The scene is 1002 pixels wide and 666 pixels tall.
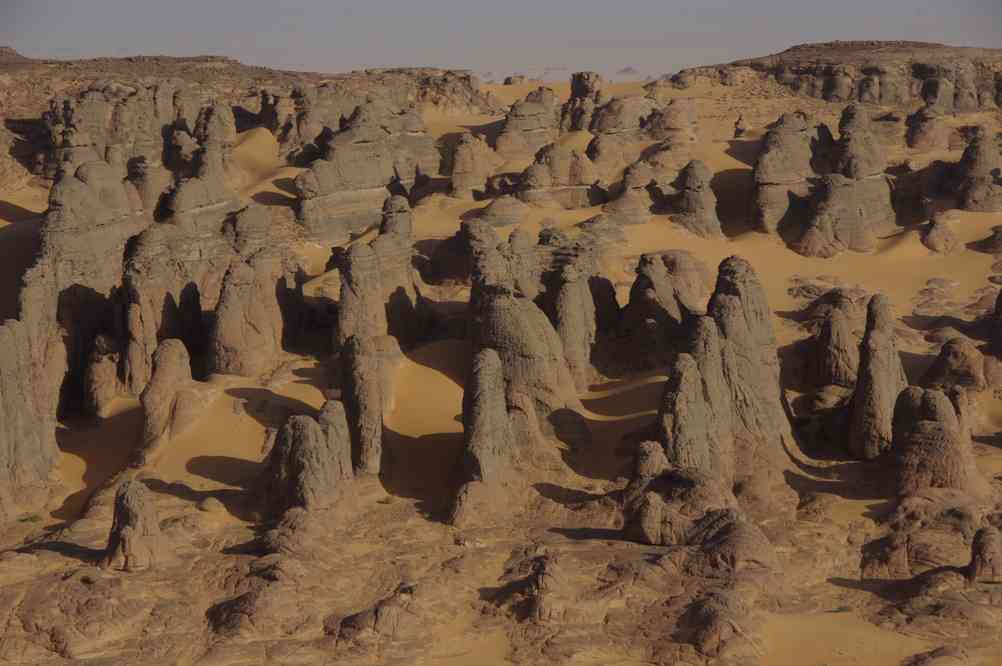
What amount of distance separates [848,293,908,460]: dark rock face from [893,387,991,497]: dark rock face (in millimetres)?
1412

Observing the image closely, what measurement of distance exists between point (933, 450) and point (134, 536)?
1736 cm

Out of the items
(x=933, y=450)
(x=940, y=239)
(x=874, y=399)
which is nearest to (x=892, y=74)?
(x=940, y=239)

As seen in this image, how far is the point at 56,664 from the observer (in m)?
22.2

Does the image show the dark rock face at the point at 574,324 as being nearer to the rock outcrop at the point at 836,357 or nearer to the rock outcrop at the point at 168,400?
the rock outcrop at the point at 836,357

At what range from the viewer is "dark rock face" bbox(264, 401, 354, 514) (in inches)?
1055

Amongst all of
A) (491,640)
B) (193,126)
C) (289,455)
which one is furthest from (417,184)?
(491,640)

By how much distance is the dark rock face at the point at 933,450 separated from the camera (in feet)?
89.6

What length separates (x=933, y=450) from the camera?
27453 millimetres

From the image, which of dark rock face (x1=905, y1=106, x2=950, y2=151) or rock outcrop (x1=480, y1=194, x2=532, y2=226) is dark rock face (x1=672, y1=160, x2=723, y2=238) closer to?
rock outcrop (x1=480, y1=194, x2=532, y2=226)

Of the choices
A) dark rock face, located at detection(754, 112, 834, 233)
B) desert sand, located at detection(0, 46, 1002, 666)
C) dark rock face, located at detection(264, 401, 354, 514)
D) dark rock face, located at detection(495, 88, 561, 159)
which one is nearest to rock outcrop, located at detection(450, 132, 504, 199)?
desert sand, located at detection(0, 46, 1002, 666)

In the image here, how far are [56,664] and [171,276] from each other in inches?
612

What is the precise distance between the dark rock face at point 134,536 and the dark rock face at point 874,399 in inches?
646

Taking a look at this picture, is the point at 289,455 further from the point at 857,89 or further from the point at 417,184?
the point at 857,89

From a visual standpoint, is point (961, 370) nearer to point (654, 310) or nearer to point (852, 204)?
point (654, 310)
